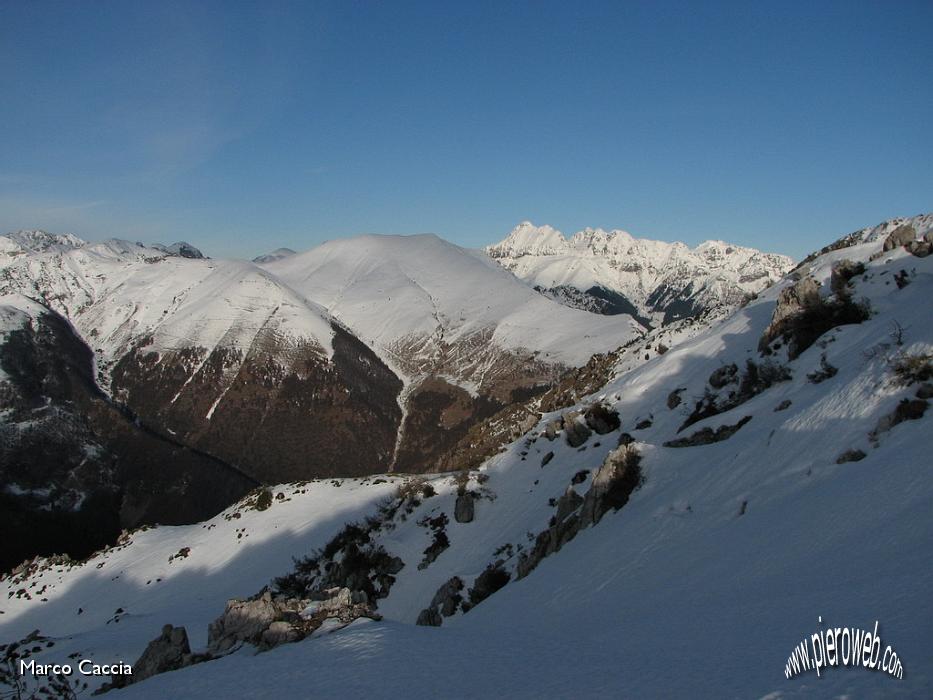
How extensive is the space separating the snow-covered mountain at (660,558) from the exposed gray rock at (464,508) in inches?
6.3

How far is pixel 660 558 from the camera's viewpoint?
13.7 m

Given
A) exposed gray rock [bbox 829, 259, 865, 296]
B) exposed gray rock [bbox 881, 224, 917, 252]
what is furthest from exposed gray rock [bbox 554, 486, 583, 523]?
exposed gray rock [bbox 881, 224, 917, 252]

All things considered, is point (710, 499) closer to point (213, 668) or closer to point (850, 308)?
point (213, 668)

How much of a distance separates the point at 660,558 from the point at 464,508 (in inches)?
812

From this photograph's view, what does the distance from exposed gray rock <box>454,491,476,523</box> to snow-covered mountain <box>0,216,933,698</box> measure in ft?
0.53

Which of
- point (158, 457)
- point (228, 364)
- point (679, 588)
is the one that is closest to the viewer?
point (679, 588)

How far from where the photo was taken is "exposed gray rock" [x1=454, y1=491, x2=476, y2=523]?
108 ft

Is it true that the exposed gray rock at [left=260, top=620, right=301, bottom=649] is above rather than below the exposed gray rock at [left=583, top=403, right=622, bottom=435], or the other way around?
below

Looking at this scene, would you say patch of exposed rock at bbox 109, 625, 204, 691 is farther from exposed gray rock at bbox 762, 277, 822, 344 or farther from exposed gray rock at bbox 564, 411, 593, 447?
exposed gray rock at bbox 762, 277, 822, 344

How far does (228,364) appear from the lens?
189625 mm

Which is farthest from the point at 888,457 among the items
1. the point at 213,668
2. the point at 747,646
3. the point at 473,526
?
the point at 473,526

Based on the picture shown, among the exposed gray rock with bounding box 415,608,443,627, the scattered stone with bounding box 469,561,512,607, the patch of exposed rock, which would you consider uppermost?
the patch of exposed rock

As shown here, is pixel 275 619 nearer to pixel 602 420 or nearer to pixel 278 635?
pixel 278 635

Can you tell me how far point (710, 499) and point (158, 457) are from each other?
168874 mm
